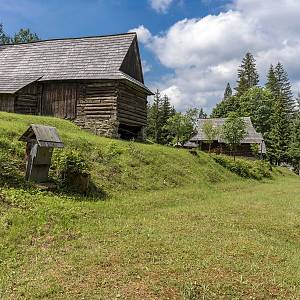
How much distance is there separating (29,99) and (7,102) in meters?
1.51

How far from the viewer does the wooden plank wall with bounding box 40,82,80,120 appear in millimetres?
27375

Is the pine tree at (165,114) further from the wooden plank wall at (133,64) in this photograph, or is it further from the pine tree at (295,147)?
the wooden plank wall at (133,64)

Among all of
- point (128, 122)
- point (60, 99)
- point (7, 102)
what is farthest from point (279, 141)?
point (7, 102)

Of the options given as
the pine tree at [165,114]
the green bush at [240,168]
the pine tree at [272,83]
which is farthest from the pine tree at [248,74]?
the green bush at [240,168]

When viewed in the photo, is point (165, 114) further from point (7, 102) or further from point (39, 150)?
point (39, 150)

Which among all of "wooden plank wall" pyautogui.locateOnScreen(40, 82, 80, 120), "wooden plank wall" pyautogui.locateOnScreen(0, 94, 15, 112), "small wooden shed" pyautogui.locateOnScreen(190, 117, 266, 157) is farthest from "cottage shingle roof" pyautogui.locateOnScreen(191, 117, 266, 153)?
"wooden plank wall" pyautogui.locateOnScreen(0, 94, 15, 112)

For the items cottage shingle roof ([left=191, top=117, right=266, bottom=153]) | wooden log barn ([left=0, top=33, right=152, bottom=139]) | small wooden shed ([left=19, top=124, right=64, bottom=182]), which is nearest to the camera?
small wooden shed ([left=19, top=124, right=64, bottom=182])

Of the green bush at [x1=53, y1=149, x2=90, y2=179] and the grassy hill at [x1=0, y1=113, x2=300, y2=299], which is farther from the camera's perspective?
the green bush at [x1=53, y1=149, x2=90, y2=179]

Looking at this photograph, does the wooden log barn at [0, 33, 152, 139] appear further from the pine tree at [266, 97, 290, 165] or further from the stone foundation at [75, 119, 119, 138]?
the pine tree at [266, 97, 290, 165]

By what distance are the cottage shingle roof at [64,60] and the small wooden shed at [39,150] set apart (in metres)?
12.7

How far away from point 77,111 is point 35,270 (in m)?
20.5

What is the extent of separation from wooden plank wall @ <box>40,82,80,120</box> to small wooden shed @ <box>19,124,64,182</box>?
1346 cm

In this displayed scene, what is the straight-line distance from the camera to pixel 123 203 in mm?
13805

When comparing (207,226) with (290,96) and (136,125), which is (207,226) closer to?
(136,125)
